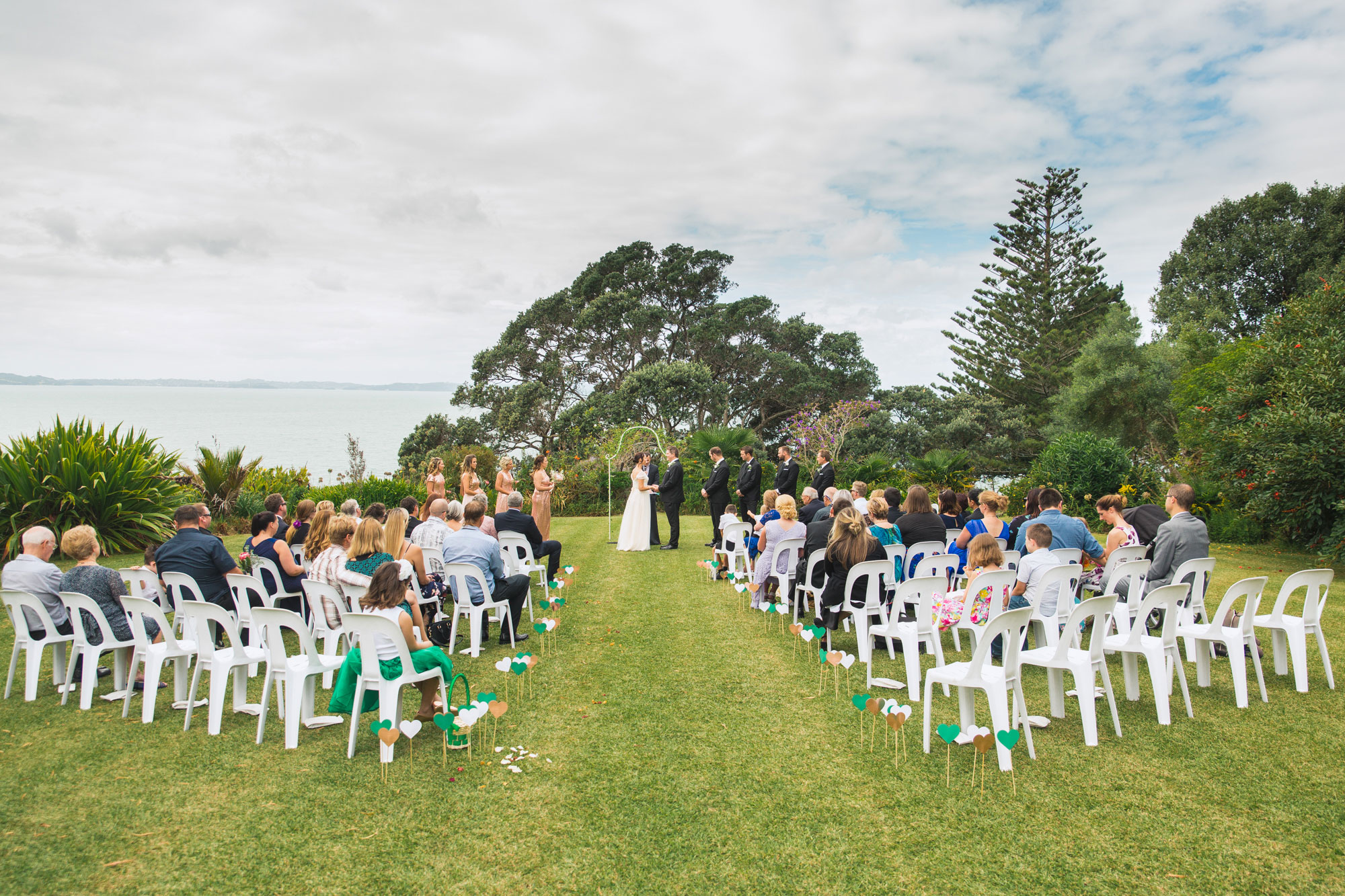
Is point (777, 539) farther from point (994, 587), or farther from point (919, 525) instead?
point (994, 587)

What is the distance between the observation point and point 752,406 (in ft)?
89.0

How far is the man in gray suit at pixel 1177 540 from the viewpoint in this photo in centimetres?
461

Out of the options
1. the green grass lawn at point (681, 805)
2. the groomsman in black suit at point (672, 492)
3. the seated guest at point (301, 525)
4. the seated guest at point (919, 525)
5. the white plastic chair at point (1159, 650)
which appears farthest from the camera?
the groomsman in black suit at point (672, 492)

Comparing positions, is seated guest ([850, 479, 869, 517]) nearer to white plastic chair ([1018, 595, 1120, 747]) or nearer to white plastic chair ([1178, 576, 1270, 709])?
white plastic chair ([1178, 576, 1270, 709])

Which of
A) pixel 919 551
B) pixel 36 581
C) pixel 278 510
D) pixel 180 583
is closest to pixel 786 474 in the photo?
pixel 919 551

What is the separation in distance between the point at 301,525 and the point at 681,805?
4.54m

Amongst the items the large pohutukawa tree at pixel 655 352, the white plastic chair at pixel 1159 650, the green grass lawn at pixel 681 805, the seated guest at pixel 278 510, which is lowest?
the green grass lawn at pixel 681 805

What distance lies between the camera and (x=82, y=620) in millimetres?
4137

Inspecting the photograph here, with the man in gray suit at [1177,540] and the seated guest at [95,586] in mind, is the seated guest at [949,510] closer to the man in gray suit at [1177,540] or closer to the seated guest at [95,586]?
the man in gray suit at [1177,540]

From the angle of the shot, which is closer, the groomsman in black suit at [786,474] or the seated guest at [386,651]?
the seated guest at [386,651]

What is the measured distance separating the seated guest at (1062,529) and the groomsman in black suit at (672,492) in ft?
17.1

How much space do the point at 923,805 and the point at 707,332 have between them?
76.5 ft

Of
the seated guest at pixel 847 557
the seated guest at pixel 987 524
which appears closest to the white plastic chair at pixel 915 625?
the seated guest at pixel 847 557

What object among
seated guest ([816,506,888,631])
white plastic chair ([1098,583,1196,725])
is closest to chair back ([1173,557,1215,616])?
white plastic chair ([1098,583,1196,725])
